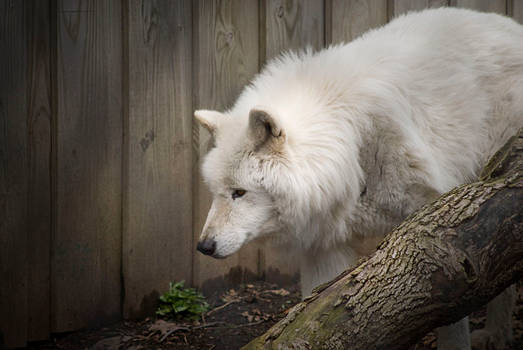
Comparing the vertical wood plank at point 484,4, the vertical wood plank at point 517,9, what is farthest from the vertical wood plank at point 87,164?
the vertical wood plank at point 517,9

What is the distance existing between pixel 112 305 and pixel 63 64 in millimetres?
1736

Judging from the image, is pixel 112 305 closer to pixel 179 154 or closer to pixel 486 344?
pixel 179 154

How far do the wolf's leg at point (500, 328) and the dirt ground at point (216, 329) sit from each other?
99mm

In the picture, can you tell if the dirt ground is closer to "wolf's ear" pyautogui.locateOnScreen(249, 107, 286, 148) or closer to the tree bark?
"wolf's ear" pyautogui.locateOnScreen(249, 107, 286, 148)

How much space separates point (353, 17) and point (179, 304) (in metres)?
2.66

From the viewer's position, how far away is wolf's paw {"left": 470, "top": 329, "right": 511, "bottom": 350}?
3.79 meters

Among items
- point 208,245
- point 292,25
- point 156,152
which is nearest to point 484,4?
point 292,25

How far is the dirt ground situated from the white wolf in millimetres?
587

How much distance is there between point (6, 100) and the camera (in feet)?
11.5

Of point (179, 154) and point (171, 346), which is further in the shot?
point (179, 154)

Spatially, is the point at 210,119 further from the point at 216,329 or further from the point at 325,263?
the point at 216,329

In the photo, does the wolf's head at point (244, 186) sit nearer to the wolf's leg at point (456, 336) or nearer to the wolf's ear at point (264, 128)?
the wolf's ear at point (264, 128)

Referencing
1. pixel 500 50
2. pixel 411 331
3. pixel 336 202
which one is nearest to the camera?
pixel 411 331

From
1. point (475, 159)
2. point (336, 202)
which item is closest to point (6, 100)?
point (336, 202)
